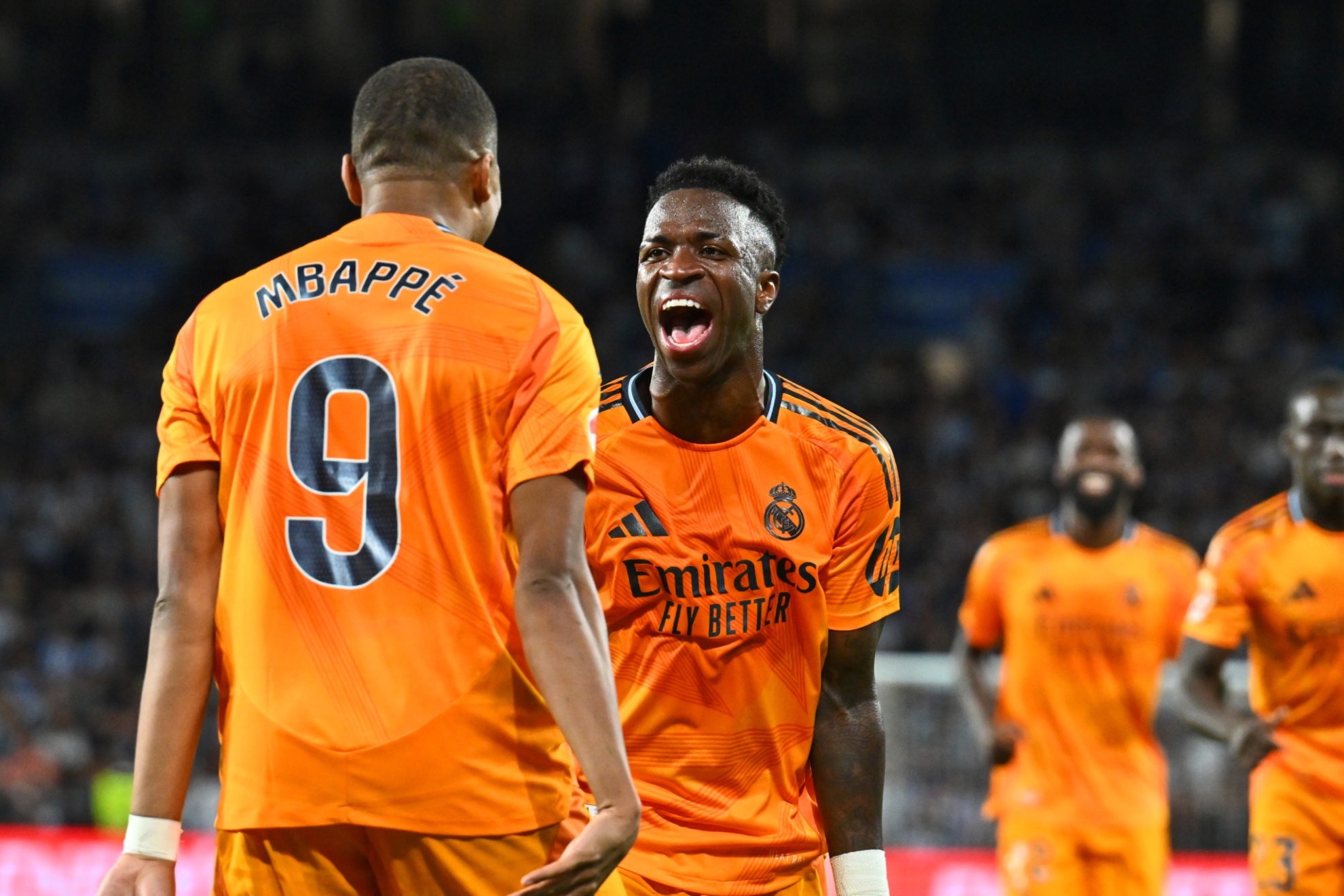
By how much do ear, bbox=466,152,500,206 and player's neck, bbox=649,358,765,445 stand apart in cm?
101

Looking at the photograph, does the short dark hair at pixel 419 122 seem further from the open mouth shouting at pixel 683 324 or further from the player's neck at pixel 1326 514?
the player's neck at pixel 1326 514

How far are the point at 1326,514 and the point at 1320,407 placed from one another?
45cm

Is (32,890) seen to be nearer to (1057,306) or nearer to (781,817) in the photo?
(781,817)

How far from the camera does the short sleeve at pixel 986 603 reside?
28.9 feet

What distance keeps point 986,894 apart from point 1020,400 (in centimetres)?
874

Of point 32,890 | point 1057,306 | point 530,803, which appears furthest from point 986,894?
point 1057,306

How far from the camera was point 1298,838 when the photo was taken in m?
6.46

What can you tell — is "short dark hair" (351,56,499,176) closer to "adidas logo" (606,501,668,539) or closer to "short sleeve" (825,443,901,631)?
"adidas logo" (606,501,668,539)

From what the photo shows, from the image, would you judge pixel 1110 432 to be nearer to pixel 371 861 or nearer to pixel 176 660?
pixel 371 861

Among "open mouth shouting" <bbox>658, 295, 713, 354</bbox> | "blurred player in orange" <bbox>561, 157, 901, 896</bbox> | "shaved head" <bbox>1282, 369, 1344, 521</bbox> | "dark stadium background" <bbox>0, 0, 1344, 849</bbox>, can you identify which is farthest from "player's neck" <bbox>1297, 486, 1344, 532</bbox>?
"dark stadium background" <bbox>0, 0, 1344, 849</bbox>

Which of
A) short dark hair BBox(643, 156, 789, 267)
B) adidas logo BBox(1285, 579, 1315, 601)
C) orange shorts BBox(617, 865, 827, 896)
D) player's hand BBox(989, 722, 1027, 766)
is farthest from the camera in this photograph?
player's hand BBox(989, 722, 1027, 766)

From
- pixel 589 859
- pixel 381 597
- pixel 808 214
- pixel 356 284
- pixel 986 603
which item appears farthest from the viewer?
pixel 808 214

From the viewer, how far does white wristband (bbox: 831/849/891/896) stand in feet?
A: 12.9

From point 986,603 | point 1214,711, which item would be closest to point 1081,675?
point 986,603
